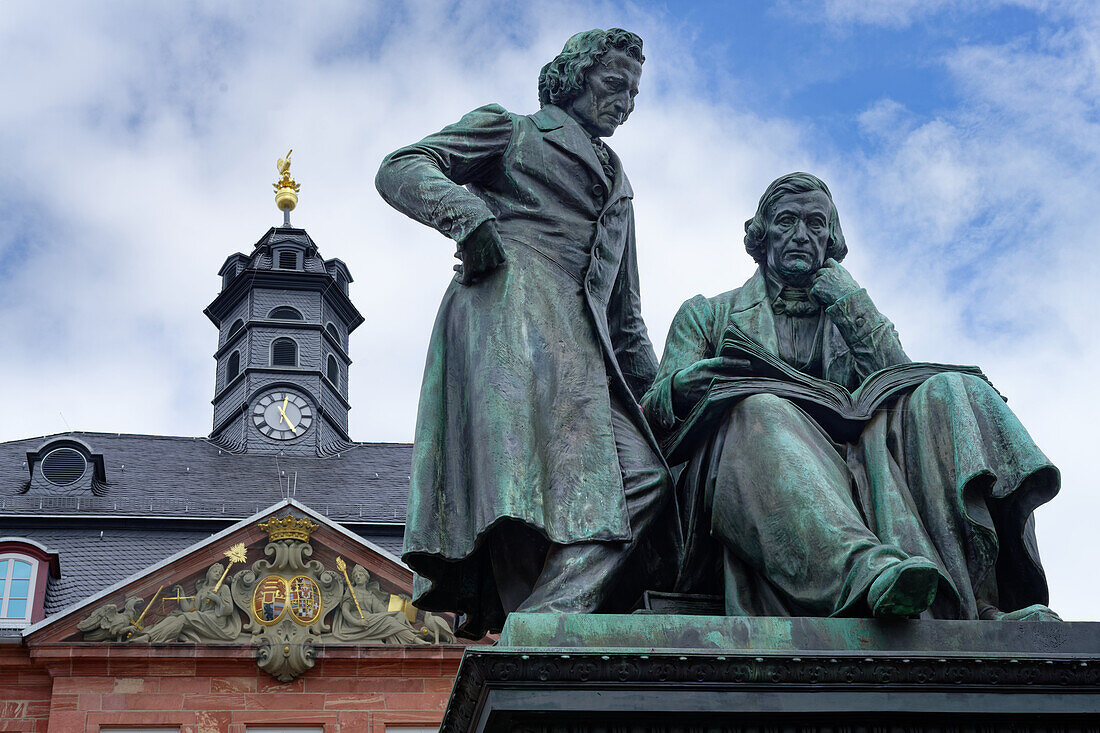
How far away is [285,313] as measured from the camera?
45719mm

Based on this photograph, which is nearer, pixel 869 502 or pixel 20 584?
pixel 869 502

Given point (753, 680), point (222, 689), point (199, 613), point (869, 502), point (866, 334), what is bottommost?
point (753, 680)

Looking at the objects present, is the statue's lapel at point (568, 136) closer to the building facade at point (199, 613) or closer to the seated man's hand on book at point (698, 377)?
the seated man's hand on book at point (698, 377)

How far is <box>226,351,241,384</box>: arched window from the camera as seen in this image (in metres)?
45.2

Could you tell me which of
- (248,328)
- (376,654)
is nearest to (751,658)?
(376,654)

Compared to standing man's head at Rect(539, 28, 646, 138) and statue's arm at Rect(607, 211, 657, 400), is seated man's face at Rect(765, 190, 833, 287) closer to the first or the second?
statue's arm at Rect(607, 211, 657, 400)

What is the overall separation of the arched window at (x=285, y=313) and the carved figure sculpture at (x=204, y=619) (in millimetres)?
17851

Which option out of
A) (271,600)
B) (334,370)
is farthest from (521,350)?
(334,370)

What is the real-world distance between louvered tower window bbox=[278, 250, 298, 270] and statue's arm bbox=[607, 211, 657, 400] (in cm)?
4179

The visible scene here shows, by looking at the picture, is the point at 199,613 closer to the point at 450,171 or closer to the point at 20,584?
the point at 20,584

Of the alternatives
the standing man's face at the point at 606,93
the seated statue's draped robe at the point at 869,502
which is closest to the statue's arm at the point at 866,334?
the seated statue's draped robe at the point at 869,502

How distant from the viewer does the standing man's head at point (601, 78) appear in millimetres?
5676

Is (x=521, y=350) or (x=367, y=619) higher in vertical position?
(x=367, y=619)

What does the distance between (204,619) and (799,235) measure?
2365 centimetres
